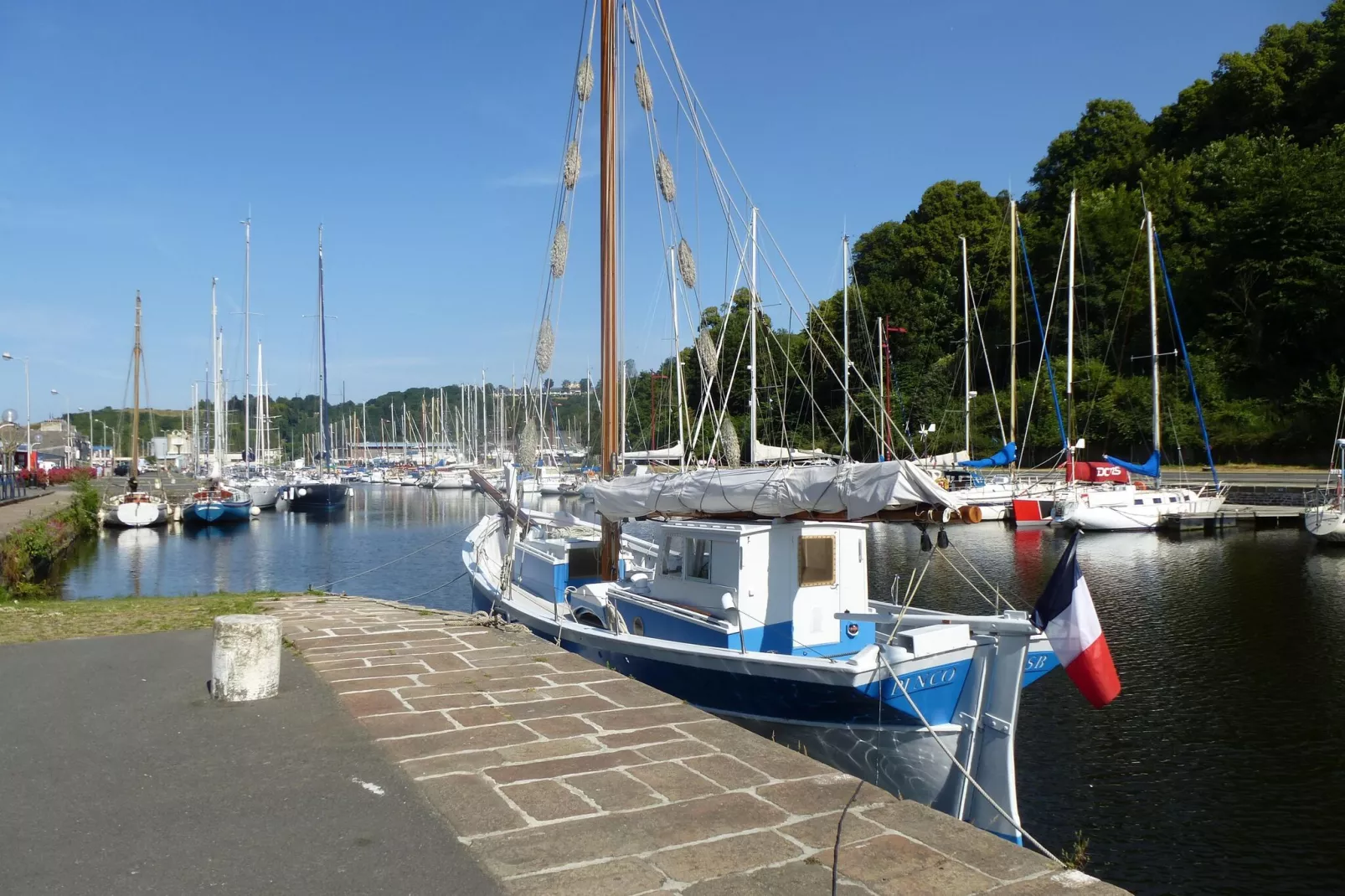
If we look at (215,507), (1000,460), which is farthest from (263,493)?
(1000,460)

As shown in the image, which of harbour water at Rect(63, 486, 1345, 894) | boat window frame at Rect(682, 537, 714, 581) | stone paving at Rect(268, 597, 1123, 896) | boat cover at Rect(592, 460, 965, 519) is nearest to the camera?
stone paving at Rect(268, 597, 1123, 896)

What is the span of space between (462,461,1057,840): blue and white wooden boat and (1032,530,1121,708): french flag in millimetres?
606

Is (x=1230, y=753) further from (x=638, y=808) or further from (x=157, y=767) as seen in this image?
(x=157, y=767)

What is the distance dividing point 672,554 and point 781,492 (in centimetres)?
261

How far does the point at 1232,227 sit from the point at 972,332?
56.9 ft

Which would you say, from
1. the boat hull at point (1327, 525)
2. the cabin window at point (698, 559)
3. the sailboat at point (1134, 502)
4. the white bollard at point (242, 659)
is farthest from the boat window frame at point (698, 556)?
the sailboat at point (1134, 502)

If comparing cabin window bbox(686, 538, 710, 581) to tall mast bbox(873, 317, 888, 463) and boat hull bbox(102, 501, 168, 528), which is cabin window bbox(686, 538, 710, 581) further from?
boat hull bbox(102, 501, 168, 528)

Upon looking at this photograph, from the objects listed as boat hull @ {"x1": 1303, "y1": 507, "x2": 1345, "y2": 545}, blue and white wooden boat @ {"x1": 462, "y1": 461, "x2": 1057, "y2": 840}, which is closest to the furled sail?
boat hull @ {"x1": 1303, "y1": 507, "x2": 1345, "y2": 545}

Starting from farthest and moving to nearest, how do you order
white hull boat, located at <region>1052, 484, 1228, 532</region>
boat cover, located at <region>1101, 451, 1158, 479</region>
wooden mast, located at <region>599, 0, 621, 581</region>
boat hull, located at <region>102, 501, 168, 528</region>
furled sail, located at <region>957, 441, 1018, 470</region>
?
boat hull, located at <region>102, 501, 168, 528</region>
furled sail, located at <region>957, 441, 1018, 470</region>
boat cover, located at <region>1101, 451, 1158, 479</region>
white hull boat, located at <region>1052, 484, 1228, 532</region>
wooden mast, located at <region>599, 0, 621, 581</region>

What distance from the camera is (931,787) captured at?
408 inches

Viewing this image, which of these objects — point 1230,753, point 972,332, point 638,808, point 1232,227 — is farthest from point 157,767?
point 972,332

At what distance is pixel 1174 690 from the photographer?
1583 cm

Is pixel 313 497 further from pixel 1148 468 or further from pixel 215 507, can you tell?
pixel 1148 468

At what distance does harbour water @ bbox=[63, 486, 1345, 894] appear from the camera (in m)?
10.6
